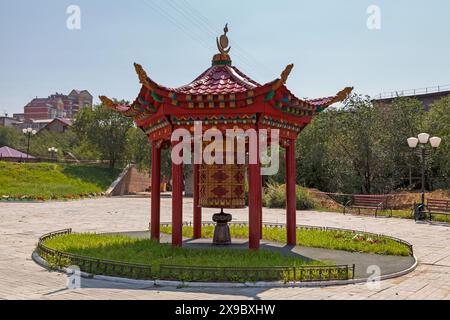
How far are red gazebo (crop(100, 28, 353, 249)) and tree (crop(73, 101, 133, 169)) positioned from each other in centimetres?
3542

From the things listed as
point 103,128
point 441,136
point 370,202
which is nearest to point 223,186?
point 370,202

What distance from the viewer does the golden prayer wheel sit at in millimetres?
11812

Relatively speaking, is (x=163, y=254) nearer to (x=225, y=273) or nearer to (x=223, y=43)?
(x=225, y=273)

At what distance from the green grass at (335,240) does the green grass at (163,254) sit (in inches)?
90.2

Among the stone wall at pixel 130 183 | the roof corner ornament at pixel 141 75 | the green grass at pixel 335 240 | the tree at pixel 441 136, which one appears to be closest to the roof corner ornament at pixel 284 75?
the roof corner ornament at pixel 141 75

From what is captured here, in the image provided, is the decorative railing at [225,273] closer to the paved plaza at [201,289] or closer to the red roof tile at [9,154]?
the paved plaza at [201,289]

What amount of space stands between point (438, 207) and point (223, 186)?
46.7 ft

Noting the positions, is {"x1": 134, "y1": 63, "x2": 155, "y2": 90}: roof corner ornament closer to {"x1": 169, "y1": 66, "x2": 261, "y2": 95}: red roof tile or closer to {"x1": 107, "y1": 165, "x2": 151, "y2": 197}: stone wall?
{"x1": 169, "y1": 66, "x2": 261, "y2": 95}: red roof tile

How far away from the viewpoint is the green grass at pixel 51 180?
3459 centimetres

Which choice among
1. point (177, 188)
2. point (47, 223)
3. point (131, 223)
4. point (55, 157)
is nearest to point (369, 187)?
point (131, 223)

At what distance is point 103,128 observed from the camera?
4653 centimetres

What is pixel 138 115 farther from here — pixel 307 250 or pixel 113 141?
pixel 113 141

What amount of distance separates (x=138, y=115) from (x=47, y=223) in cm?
918

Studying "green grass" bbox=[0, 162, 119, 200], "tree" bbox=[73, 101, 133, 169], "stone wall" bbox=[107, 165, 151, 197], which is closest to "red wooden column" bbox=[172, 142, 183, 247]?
"green grass" bbox=[0, 162, 119, 200]
